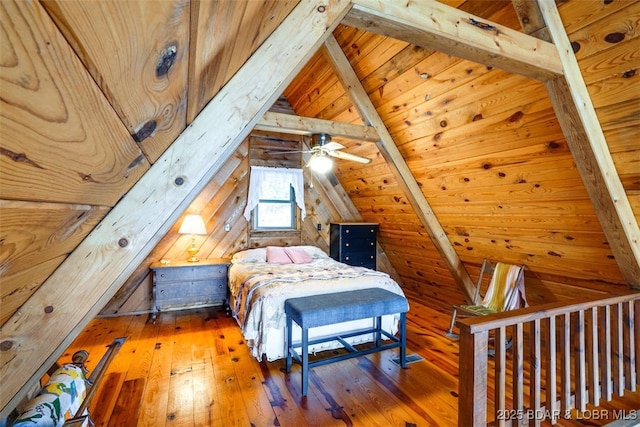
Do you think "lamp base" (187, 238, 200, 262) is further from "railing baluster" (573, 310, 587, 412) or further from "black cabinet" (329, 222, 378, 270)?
"railing baluster" (573, 310, 587, 412)

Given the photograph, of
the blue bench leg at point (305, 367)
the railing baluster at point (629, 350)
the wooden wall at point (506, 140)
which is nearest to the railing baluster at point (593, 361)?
the railing baluster at point (629, 350)

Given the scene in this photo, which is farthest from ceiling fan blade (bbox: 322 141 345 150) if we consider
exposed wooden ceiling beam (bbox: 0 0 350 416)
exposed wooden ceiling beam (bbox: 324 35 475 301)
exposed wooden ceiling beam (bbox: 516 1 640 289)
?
exposed wooden ceiling beam (bbox: 0 0 350 416)

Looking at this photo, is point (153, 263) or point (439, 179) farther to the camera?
point (153, 263)

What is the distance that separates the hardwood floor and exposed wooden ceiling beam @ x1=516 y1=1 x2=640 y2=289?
3.97 feet

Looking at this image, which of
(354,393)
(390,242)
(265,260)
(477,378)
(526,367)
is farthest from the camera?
(390,242)

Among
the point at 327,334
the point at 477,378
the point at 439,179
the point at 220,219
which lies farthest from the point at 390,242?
the point at 477,378

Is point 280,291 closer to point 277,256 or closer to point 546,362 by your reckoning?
point 277,256

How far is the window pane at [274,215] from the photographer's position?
15.2 feet

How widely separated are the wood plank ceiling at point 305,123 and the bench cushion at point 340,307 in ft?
4.34

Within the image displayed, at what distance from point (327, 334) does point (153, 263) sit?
250 centimetres

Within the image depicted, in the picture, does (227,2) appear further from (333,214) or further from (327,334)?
(333,214)

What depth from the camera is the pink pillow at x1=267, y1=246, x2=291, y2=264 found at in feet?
13.3

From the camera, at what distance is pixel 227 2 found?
25.2 inches

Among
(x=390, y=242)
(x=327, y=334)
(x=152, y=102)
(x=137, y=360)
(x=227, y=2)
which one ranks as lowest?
(x=137, y=360)
